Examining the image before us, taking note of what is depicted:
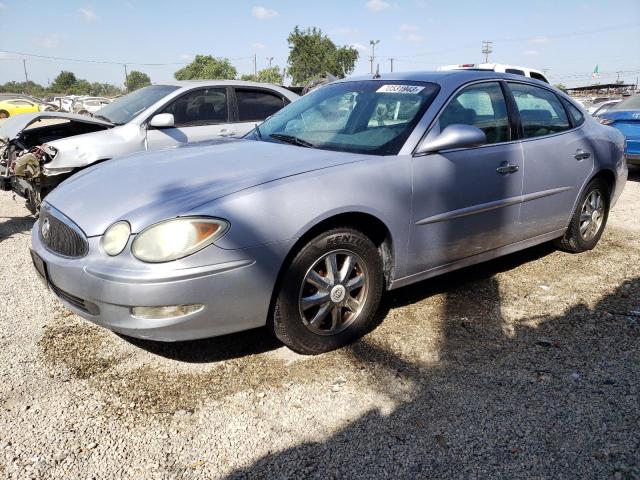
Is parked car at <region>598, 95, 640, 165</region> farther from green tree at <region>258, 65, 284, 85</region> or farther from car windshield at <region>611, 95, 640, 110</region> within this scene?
green tree at <region>258, 65, 284, 85</region>

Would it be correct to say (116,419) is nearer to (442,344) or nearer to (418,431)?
(418,431)

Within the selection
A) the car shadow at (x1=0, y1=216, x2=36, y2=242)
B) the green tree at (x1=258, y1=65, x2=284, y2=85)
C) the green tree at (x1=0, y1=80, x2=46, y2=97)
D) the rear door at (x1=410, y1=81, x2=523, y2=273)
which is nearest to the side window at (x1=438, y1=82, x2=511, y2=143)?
the rear door at (x1=410, y1=81, x2=523, y2=273)

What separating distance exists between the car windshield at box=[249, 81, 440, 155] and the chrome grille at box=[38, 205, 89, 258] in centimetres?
146

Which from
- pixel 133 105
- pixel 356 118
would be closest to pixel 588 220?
pixel 356 118

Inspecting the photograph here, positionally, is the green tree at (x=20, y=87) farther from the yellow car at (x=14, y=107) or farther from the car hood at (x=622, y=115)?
the car hood at (x=622, y=115)

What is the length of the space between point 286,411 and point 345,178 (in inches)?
48.8

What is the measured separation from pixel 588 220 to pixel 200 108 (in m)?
4.30

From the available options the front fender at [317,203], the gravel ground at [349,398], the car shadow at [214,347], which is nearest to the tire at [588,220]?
the gravel ground at [349,398]

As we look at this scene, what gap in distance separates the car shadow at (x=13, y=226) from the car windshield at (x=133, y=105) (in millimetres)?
1502

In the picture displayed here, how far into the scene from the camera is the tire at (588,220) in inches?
177

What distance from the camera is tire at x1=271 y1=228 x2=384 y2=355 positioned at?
9.00 feet

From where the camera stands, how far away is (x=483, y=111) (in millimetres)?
3670

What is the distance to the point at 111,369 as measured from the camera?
9.35ft

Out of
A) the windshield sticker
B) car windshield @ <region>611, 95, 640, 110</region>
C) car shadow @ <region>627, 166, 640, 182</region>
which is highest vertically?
the windshield sticker
